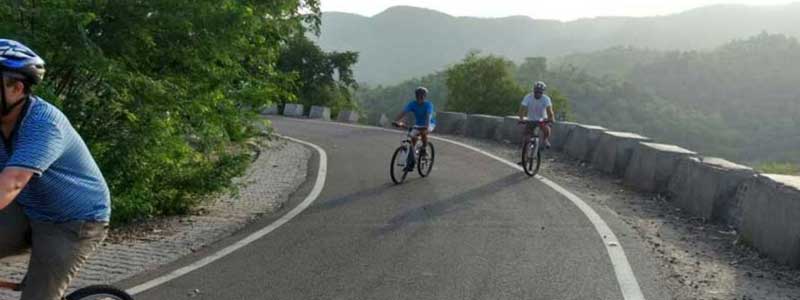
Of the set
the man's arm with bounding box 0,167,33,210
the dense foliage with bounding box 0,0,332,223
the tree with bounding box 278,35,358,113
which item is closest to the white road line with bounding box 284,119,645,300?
the dense foliage with bounding box 0,0,332,223

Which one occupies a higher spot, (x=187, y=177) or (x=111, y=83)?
(x=111, y=83)

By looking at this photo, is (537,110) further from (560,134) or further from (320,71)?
(320,71)

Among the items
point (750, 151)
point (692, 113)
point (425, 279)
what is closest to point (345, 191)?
point (425, 279)

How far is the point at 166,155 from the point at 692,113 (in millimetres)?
121557

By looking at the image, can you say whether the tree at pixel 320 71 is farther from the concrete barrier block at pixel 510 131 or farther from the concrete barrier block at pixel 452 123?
the concrete barrier block at pixel 510 131

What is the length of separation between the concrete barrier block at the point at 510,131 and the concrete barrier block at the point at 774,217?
604 inches

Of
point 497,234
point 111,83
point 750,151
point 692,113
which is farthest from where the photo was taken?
point 692,113

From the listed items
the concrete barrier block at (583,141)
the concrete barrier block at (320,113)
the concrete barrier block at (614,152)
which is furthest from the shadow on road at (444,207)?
the concrete barrier block at (320,113)

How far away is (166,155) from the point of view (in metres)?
10.2

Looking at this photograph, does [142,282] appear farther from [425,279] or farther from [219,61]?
[219,61]

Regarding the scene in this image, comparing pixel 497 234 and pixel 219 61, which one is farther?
pixel 219 61

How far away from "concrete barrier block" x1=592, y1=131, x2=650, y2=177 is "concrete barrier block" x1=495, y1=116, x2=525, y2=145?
678cm

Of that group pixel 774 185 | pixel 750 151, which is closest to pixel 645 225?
pixel 774 185

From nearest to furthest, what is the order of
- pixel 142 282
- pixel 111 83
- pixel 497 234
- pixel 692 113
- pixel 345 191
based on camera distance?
pixel 142 282 → pixel 111 83 → pixel 497 234 → pixel 345 191 → pixel 692 113
